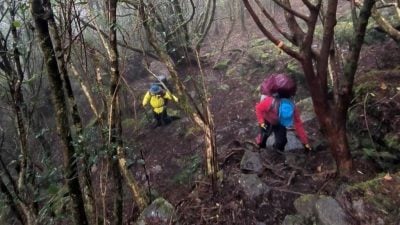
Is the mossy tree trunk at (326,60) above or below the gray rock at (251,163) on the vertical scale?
above

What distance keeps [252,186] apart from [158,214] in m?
1.30

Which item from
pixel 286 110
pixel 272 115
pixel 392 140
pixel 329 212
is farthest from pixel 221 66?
pixel 329 212

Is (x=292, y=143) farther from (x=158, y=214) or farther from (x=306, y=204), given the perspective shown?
(x=158, y=214)

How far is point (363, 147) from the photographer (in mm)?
4836

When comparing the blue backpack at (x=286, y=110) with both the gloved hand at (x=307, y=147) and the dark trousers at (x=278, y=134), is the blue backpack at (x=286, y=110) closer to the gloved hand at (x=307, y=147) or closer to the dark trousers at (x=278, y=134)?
the dark trousers at (x=278, y=134)

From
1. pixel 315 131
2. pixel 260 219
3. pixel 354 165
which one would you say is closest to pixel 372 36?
pixel 315 131

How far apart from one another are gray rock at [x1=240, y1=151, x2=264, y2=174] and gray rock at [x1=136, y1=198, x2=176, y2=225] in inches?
48.8

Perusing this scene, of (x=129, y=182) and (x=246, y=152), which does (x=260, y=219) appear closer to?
(x=246, y=152)

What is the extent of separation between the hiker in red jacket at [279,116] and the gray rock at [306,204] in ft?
3.88

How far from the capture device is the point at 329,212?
3783 millimetres

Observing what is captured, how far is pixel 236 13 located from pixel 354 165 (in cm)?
1309

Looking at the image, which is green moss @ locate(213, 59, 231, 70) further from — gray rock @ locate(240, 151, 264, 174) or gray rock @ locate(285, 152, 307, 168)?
gray rock @ locate(285, 152, 307, 168)

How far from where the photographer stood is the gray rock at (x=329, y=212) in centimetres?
370

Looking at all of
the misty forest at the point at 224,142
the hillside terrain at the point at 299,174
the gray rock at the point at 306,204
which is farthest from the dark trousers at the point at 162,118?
the gray rock at the point at 306,204
